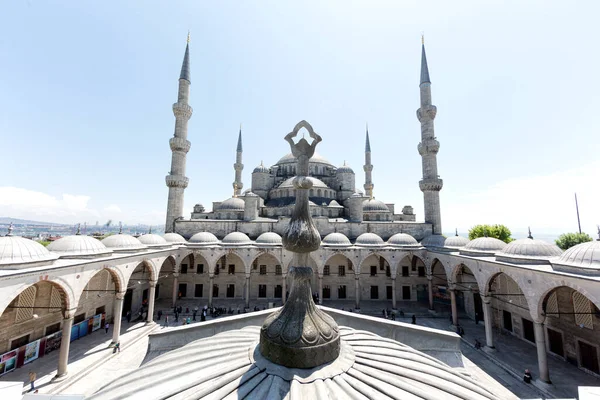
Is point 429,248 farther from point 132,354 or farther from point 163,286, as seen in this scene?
point 163,286

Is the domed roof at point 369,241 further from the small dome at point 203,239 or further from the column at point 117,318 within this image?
the column at point 117,318

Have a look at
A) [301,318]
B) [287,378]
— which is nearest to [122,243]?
[301,318]

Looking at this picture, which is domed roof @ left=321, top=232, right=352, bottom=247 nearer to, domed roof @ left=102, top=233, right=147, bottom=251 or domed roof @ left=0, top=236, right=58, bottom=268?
domed roof @ left=102, top=233, right=147, bottom=251

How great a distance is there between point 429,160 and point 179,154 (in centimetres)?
2733

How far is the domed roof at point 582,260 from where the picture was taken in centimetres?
967

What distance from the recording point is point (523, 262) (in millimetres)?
12867

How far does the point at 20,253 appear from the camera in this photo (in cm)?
1047

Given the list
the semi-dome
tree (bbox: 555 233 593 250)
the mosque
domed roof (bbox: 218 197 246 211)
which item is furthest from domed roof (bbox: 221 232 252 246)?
tree (bbox: 555 233 593 250)

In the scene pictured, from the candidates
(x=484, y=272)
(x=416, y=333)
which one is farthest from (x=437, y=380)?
(x=484, y=272)

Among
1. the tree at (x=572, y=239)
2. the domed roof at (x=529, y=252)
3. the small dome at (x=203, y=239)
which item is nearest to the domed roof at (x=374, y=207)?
the domed roof at (x=529, y=252)

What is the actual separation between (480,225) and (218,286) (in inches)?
1314

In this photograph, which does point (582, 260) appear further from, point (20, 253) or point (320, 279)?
point (20, 253)

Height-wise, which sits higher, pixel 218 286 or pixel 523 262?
pixel 523 262

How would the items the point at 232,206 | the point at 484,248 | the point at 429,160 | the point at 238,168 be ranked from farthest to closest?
the point at 238,168 → the point at 232,206 → the point at 429,160 → the point at 484,248
